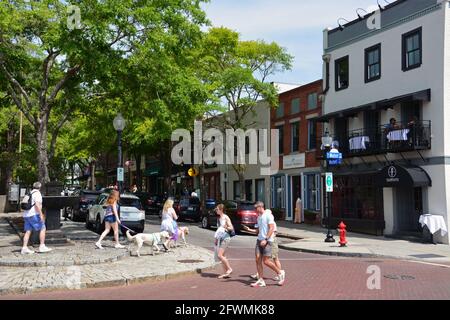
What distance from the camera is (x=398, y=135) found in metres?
22.4

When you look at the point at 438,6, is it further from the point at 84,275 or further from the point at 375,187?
the point at 84,275

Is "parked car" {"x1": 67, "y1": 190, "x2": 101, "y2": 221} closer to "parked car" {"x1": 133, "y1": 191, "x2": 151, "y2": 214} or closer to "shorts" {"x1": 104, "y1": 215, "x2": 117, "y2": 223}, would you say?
"parked car" {"x1": 133, "y1": 191, "x2": 151, "y2": 214}

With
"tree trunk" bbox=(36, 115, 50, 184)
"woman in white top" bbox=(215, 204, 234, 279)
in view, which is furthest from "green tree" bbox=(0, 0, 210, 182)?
"woman in white top" bbox=(215, 204, 234, 279)

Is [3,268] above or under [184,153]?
under

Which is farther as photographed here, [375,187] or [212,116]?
[212,116]

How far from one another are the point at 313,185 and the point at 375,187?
6.03m

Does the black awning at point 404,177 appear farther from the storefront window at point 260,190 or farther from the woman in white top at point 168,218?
the storefront window at point 260,190

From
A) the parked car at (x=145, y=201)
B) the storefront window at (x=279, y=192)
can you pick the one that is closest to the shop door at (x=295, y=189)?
the storefront window at (x=279, y=192)

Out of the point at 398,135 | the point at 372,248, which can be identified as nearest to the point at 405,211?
the point at 398,135

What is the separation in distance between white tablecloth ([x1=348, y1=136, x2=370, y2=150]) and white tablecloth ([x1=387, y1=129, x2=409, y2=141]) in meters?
1.87

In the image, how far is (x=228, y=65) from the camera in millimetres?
31953

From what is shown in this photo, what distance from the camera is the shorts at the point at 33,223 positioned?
558 inches
